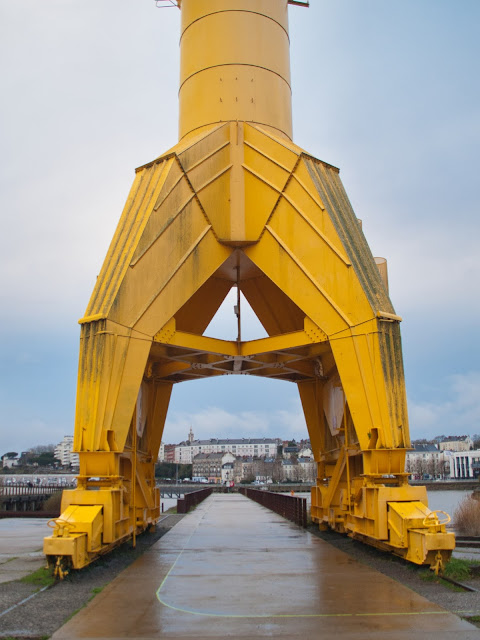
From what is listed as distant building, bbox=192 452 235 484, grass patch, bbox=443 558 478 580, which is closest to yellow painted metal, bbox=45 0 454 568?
grass patch, bbox=443 558 478 580

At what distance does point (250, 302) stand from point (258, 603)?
1125 cm

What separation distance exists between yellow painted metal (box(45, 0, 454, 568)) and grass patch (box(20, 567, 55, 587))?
0.30m

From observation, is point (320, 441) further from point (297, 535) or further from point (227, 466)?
point (227, 466)

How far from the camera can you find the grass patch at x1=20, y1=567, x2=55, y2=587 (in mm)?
8883

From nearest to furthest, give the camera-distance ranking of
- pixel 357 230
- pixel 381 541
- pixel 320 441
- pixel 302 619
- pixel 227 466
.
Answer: pixel 302 619
pixel 381 541
pixel 357 230
pixel 320 441
pixel 227 466

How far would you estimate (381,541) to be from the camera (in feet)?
35.4

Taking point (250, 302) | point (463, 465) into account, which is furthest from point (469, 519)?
point (463, 465)

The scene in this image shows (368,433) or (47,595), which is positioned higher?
(368,433)

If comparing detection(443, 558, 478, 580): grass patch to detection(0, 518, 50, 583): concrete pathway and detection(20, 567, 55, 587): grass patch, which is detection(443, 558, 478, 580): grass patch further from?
detection(0, 518, 50, 583): concrete pathway

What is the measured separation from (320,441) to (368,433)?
6.19 m

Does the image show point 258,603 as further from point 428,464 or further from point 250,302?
point 428,464

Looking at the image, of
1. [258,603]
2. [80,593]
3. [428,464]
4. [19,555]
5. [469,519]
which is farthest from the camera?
[428,464]

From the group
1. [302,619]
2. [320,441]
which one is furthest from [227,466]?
[302,619]

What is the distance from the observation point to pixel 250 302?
18.1 m
